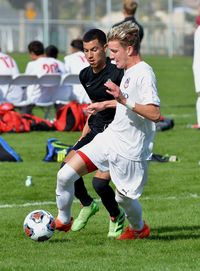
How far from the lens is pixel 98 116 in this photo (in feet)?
31.1

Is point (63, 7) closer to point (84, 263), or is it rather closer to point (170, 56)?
point (170, 56)

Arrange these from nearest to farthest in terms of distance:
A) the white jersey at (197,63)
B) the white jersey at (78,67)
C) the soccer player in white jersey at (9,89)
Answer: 1. the white jersey at (197,63)
2. the soccer player in white jersey at (9,89)
3. the white jersey at (78,67)

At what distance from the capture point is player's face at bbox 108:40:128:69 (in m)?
8.25

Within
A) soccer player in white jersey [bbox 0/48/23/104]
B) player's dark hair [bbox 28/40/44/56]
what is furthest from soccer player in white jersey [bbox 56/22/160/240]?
player's dark hair [bbox 28/40/44/56]

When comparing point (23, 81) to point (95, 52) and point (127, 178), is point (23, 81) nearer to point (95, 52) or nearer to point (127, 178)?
point (95, 52)

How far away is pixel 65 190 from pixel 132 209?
2.12 ft

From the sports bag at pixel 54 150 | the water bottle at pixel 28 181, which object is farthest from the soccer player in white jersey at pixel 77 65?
the water bottle at pixel 28 181

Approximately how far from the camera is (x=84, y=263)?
25.6 feet

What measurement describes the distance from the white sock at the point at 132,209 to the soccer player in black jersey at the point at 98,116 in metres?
0.35

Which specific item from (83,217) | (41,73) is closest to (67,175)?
(83,217)

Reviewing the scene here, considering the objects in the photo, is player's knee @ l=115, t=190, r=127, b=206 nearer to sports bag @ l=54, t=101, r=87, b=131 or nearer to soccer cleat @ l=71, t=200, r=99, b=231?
soccer cleat @ l=71, t=200, r=99, b=231

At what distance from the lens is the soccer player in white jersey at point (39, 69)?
20953 millimetres

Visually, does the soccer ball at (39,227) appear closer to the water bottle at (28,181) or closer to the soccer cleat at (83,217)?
the soccer cleat at (83,217)

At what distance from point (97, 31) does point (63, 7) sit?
5304 centimetres
